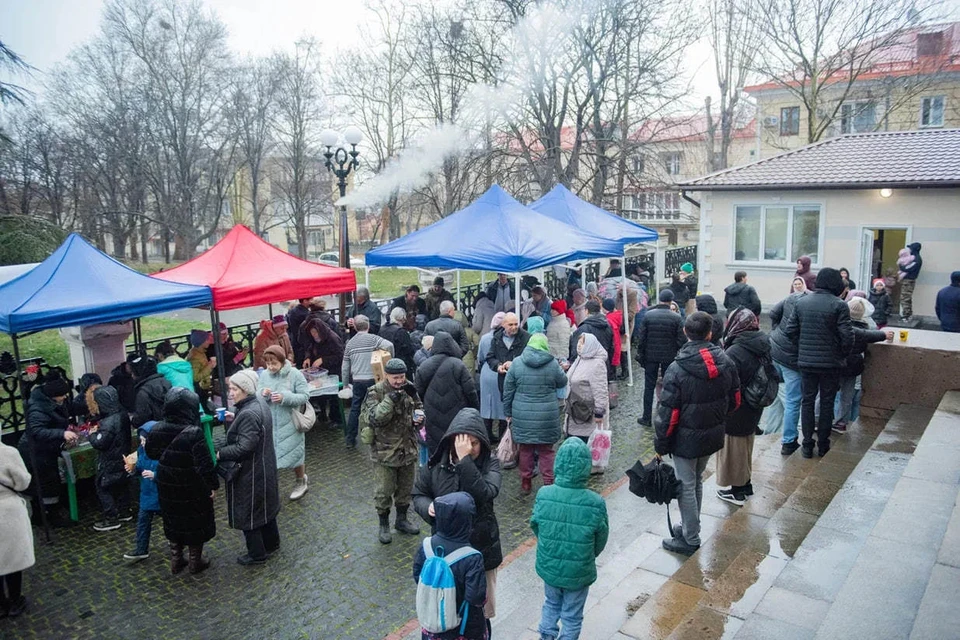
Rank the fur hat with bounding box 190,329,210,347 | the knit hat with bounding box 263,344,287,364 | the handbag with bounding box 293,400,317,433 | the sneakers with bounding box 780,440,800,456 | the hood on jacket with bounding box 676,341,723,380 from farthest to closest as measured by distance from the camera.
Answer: the fur hat with bounding box 190,329,210,347, the sneakers with bounding box 780,440,800,456, the handbag with bounding box 293,400,317,433, the knit hat with bounding box 263,344,287,364, the hood on jacket with bounding box 676,341,723,380

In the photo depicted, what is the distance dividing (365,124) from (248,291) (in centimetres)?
2763

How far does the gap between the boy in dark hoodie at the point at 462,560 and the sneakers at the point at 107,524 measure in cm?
425

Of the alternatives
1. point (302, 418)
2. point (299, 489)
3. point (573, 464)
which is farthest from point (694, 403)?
point (299, 489)

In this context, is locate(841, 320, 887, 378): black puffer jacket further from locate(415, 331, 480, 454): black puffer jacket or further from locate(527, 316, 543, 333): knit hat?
locate(415, 331, 480, 454): black puffer jacket

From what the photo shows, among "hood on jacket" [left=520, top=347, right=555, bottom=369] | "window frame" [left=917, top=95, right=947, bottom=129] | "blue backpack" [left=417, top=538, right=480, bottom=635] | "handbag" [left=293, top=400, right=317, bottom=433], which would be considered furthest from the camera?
"window frame" [left=917, top=95, right=947, bottom=129]

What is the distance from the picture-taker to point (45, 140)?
31.0 metres

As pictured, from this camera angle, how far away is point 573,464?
3.75 m

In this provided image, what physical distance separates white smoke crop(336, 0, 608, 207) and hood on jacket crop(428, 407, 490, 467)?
14.8m

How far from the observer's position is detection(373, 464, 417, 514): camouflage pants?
5871 mm

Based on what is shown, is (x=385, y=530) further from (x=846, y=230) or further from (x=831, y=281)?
(x=846, y=230)

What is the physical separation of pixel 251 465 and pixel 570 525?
2850 millimetres

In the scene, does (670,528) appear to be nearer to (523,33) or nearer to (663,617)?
(663,617)

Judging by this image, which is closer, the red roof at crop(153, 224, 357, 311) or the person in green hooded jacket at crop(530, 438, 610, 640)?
the person in green hooded jacket at crop(530, 438, 610, 640)

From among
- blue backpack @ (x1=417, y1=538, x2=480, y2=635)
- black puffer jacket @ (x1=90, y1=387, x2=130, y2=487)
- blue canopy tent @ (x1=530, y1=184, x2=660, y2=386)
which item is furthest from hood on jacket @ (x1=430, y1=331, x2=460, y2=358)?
blue canopy tent @ (x1=530, y1=184, x2=660, y2=386)
